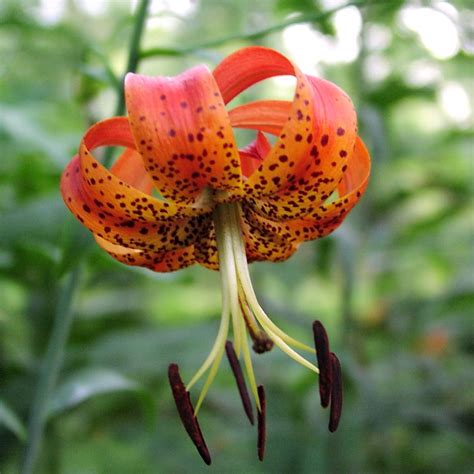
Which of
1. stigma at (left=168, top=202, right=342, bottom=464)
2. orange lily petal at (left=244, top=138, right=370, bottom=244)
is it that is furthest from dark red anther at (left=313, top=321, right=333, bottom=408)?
orange lily petal at (left=244, top=138, right=370, bottom=244)

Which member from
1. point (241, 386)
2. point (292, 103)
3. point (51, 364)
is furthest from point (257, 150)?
point (51, 364)

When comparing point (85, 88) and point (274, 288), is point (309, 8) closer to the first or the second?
point (85, 88)

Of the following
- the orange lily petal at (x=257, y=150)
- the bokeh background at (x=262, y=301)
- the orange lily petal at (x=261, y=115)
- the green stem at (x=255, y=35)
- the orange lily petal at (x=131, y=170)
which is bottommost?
the bokeh background at (x=262, y=301)

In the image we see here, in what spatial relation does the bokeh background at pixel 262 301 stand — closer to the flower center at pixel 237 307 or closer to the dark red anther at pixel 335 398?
the flower center at pixel 237 307

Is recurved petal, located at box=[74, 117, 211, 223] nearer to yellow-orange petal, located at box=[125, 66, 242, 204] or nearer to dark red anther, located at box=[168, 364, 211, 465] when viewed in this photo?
yellow-orange petal, located at box=[125, 66, 242, 204]

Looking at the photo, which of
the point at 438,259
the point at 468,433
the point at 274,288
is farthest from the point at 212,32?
the point at 468,433

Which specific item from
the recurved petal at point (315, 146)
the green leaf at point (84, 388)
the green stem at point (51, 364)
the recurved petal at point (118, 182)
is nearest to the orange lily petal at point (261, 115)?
the recurved petal at point (315, 146)

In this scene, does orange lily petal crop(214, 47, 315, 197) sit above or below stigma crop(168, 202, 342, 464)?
above
